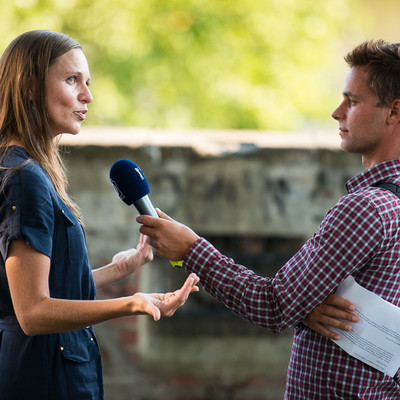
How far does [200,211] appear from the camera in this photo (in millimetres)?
4051

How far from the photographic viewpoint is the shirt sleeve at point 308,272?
1.93 m

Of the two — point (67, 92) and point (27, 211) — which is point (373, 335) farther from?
point (67, 92)

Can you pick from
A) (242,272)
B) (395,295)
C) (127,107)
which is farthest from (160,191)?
(127,107)

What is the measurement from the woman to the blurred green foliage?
7368 millimetres

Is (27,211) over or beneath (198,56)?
beneath

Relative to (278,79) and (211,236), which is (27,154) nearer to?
(211,236)

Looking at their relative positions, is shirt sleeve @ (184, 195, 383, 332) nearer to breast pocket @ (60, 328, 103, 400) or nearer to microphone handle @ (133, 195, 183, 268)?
microphone handle @ (133, 195, 183, 268)

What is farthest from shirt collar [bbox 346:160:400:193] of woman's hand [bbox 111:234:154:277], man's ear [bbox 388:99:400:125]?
woman's hand [bbox 111:234:154:277]

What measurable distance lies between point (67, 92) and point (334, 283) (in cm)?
98

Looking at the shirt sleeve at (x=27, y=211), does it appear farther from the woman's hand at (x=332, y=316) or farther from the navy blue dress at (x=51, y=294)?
the woman's hand at (x=332, y=316)

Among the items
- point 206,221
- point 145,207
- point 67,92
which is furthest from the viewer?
point 206,221

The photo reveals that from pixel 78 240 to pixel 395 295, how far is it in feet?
3.10

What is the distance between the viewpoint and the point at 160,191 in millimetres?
4027

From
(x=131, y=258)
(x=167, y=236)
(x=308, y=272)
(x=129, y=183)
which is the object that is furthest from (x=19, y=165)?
(x=308, y=272)
